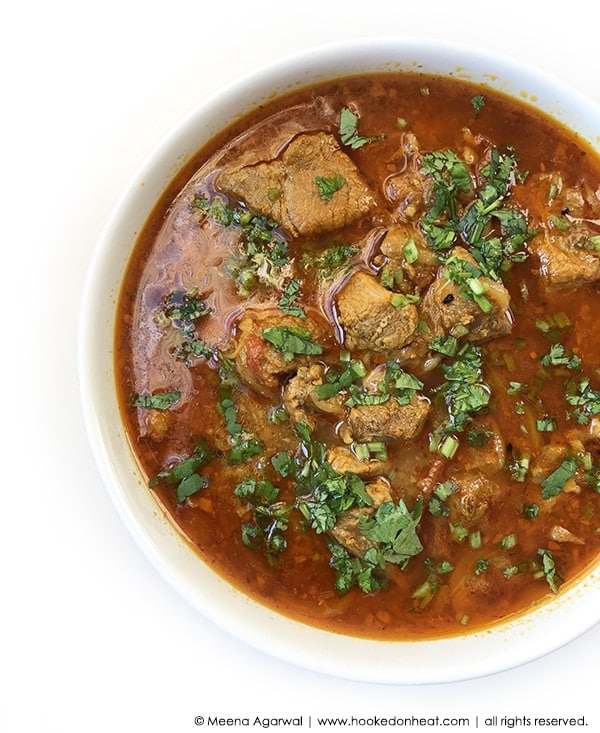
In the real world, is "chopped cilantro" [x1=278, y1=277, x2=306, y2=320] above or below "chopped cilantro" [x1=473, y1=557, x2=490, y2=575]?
above

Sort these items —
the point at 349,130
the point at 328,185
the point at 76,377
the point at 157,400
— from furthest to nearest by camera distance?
the point at 76,377 → the point at 157,400 → the point at 349,130 → the point at 328,185

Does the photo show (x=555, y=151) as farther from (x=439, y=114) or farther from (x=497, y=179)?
(x=439, y=114)

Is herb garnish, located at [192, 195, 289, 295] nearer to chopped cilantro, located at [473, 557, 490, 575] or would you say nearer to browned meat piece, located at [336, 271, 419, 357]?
browned meat piece, located at [336, 271, 419, 357]

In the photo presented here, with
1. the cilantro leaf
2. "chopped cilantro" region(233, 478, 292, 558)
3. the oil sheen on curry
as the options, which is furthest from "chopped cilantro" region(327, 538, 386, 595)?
"chopped cilantro" region(233, 478, 292, 558)

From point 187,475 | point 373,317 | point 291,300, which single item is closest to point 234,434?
point 187,475

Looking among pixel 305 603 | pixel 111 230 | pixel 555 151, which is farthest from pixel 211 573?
pixel 555 151

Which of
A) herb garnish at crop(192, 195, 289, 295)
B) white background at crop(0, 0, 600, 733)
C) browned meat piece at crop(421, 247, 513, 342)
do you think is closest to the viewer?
browned meat piece at crop(421, 247, 513, 342)

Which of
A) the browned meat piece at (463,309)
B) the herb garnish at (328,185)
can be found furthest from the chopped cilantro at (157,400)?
the browned meat piece at (463,309)

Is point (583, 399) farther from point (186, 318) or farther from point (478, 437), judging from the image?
point (186, 318)
